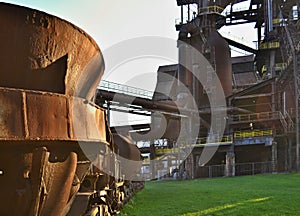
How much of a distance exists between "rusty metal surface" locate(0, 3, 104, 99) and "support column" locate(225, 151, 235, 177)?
27.6 metres

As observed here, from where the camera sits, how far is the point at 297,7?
110 ft

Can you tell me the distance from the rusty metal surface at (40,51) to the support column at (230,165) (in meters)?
27.6

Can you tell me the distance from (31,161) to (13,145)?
0.70 feet

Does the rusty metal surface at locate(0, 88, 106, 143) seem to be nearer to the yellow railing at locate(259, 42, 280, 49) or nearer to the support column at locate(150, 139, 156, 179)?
the support column at locate(150, 139, 156, 179)

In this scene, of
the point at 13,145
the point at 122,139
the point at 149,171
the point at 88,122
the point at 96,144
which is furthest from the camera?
the point at 149,171

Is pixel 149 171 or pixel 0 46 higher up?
pixel 0 46

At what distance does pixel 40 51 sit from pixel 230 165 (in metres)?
28.2

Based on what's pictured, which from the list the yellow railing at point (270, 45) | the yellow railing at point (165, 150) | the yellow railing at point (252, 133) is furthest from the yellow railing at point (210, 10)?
the yellow railing at point (165, 150)

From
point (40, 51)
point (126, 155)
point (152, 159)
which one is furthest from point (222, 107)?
point (40, 51)

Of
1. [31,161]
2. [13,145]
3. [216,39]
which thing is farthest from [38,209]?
[216,39]

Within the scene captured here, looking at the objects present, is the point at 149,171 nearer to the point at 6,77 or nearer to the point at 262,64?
the point at 262,64

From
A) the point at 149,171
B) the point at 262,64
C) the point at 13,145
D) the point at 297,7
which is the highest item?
the point at 297,7

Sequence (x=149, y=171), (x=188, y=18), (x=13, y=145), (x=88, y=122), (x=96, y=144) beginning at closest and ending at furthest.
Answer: (x=13, y=145)
(x=88, y=122)
(x=96, y=144)
(x=149, y=171)
(x=188, y=18)

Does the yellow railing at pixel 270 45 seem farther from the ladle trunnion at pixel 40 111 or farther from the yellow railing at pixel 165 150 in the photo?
the ladle trunnion at pixel 40 111
